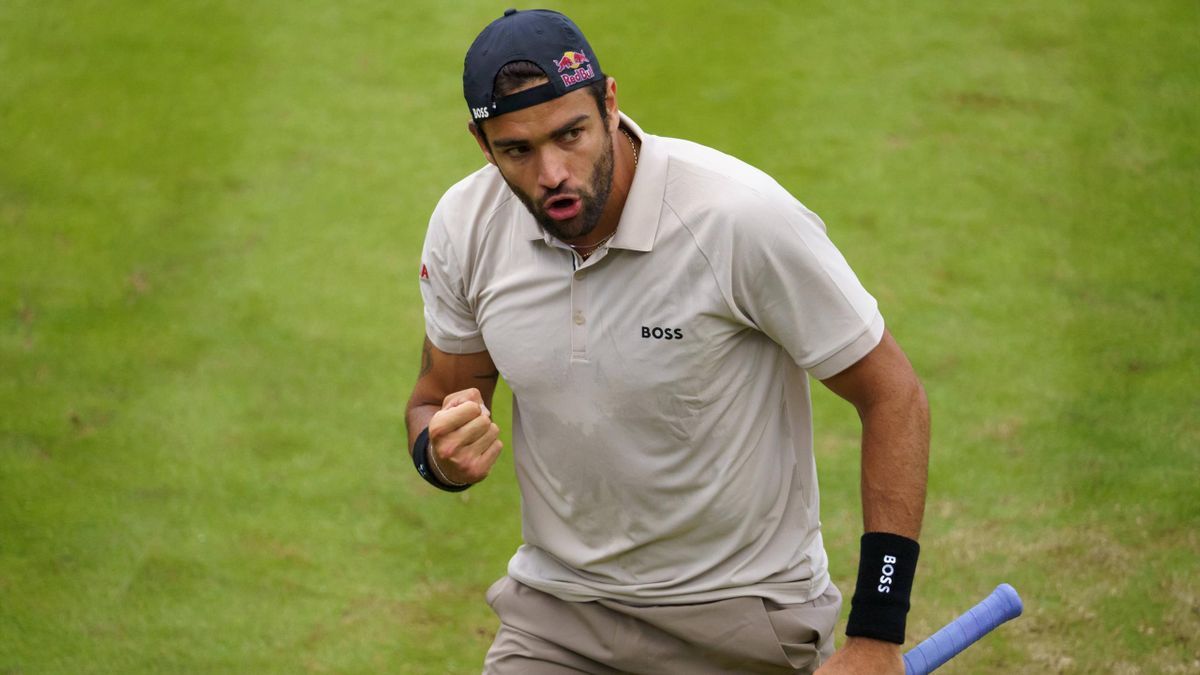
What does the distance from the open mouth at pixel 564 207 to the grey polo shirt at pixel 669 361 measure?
103 mm

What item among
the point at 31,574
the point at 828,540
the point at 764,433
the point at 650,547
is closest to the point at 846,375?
the point at 764,433

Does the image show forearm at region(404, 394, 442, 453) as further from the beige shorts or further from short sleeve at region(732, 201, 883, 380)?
short sleeve at region(732, 201, 883, 380)

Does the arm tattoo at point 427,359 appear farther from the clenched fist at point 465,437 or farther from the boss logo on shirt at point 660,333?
the boss logo on shirt at point 660,333

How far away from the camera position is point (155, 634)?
4832mm

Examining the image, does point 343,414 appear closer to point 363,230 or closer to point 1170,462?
point 363,230

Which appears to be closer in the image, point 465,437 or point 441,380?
point 465,437

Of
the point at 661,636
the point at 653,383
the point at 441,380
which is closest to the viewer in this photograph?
the point at 653,383

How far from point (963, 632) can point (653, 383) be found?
864mm

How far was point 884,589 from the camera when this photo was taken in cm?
302

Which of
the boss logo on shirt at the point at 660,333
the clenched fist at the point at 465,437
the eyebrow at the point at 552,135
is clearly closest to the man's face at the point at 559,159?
the eyebrow at the point at 552,135

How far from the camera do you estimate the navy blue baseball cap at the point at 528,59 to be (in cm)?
307

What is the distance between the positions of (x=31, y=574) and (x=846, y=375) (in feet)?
10.4

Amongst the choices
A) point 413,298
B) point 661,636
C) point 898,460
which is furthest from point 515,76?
point 413,298

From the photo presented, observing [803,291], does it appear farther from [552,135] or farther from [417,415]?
[417,415]
